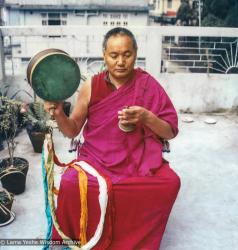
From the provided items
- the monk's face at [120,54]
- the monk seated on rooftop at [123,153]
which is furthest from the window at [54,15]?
the monk's face at [120,54]

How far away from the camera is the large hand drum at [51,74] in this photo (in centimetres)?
228

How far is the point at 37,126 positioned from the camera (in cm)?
436

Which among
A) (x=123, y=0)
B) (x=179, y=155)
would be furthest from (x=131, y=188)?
(x=123, y=0)

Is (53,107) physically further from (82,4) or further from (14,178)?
(82,4)

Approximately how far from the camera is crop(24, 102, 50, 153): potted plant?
4.26 metres

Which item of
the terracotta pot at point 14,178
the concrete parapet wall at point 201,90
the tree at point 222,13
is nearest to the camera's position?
the terracotta pot at point 14,178

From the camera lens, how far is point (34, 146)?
14.2ft

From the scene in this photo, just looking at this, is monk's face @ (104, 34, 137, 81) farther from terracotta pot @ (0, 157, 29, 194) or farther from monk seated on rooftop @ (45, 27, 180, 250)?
terracotta pot @ (0, 157, 29, 194)

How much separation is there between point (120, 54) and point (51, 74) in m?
0.46

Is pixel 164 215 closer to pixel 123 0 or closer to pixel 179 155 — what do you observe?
pixel 179 155

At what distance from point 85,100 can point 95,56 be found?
3233 mm

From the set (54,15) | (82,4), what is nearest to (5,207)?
(82,4)

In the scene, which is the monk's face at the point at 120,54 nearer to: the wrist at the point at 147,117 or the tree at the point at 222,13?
the wrist at the point at 147,117

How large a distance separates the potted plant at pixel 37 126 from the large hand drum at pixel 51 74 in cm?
192
